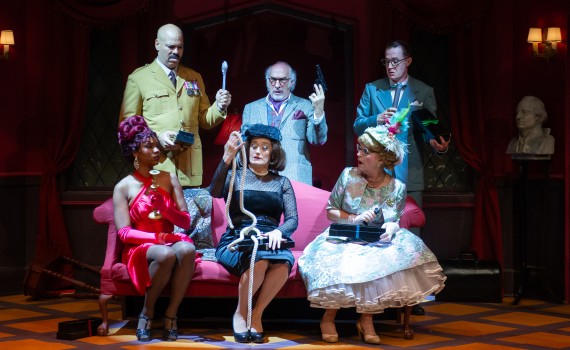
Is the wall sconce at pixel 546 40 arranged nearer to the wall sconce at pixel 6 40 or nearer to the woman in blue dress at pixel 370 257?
the woman in blue dress at pixel 370 257

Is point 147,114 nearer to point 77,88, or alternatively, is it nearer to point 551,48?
point 77,88

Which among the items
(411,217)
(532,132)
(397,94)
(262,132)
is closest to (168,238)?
(262,132)

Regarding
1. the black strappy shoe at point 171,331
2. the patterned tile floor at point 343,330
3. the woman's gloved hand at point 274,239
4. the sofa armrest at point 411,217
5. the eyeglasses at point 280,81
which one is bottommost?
the patterned tile floor at point 343,330

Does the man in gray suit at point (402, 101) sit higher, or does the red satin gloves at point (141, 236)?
the man in gray suit at point (402, 101)

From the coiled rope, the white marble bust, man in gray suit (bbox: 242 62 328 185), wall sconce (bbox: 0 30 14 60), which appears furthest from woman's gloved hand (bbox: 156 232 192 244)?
the white marble bust

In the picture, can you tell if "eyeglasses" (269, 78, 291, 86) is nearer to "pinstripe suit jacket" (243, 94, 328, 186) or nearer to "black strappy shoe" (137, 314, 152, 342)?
"pinstripe suit jacket" (243, 94, 328, 186)

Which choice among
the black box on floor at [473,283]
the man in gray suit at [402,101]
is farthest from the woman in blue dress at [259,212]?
the black box on floor at [473,283]

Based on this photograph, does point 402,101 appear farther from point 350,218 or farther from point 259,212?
point 259,212

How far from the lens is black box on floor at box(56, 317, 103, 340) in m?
6.49

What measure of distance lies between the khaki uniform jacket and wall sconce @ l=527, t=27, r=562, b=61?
2.61 m

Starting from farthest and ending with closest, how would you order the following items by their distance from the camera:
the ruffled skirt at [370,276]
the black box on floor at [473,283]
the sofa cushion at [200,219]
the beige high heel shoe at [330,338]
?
the black box on floor at [473,283]
the sofa cushion at [200,219]
the beige high heel shoe at [330,338]
the ruffled skirt at [370,276]

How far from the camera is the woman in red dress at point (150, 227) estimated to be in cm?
649

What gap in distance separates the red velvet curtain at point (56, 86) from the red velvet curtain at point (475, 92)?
2572 millimetres

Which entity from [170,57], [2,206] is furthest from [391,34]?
[2,206]
